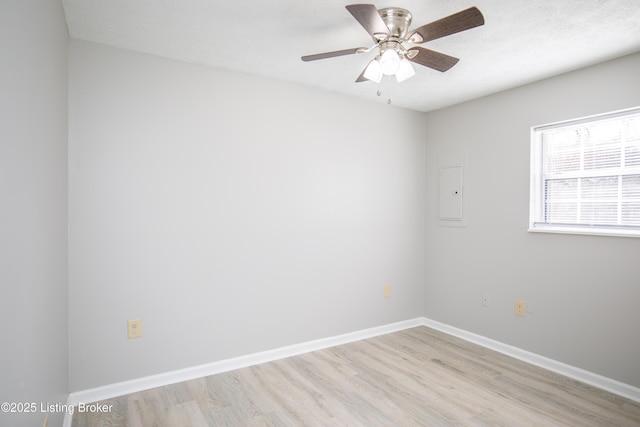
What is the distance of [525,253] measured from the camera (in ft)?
9.63

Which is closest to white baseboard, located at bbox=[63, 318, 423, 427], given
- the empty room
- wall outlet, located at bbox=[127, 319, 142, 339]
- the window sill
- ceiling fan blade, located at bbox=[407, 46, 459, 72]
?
the empty room

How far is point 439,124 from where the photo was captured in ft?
12.1

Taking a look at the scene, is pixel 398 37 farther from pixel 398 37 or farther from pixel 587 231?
pixel 587 231

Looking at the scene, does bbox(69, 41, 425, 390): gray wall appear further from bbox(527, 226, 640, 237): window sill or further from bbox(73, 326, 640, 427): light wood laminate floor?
bbox(527, 226, 640, 237): window sill

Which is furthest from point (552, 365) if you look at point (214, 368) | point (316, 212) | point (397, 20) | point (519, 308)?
point (397, 20)

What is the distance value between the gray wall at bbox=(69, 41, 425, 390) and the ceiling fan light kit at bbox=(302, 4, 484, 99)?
105cm

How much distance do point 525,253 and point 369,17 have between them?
2.38m

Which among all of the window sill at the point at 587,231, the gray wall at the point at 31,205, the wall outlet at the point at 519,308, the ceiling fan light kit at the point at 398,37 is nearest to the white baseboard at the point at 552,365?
the wall outlet at the point at 519,308

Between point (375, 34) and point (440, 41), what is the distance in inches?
25.0

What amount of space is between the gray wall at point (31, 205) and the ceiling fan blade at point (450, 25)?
155cm

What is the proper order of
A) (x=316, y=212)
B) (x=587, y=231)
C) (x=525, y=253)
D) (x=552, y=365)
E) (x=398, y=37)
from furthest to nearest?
(x=316, y=212), (x=525, y=253), (x=552, y=365), (x=587, y=231), (x=398, y=37)

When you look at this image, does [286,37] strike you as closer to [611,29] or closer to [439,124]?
[611,29]

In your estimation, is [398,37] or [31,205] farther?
[398,37]

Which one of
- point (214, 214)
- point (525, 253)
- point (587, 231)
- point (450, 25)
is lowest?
point (525, 253)
